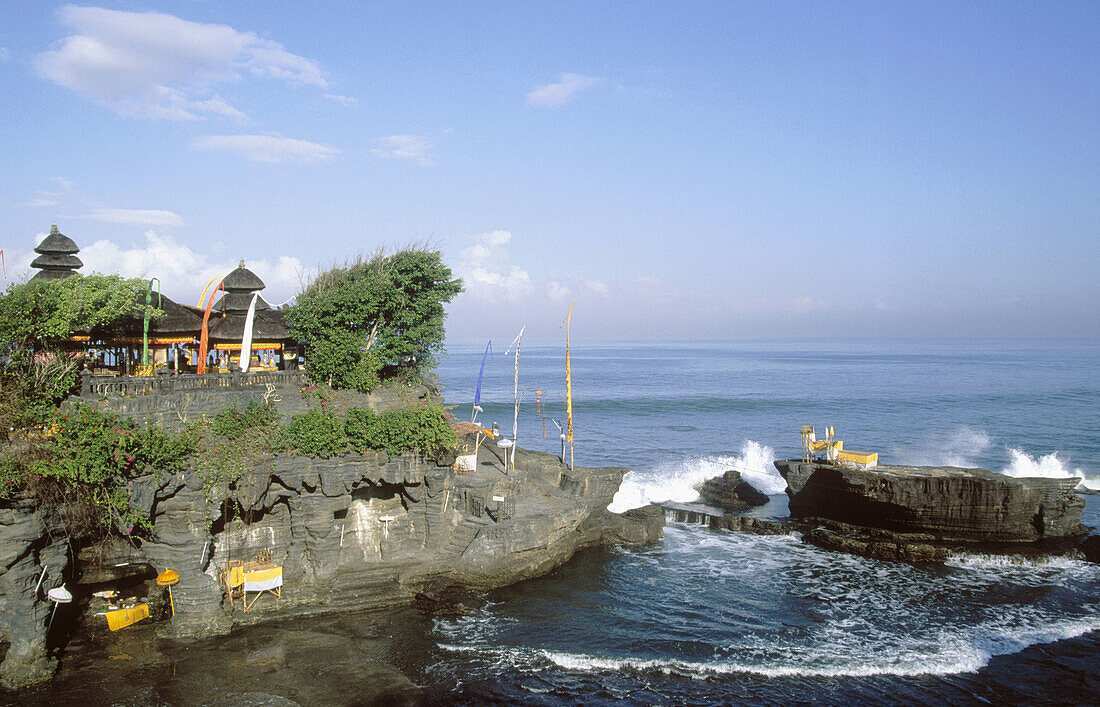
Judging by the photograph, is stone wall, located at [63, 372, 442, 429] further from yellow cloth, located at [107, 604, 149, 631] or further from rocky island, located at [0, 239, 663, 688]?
yellow cloth, located at [107, 604, 149, 631]

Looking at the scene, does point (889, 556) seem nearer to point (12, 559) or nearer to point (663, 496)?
point (663, 496)

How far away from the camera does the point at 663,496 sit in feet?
123

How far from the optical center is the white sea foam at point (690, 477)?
3725 cm

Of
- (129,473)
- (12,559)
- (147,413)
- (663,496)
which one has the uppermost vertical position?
(147,413)

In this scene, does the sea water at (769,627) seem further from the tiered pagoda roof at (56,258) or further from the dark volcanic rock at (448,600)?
the tiered pagoda roof at (56,258)

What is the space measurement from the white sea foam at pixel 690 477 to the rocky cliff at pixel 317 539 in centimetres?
1243

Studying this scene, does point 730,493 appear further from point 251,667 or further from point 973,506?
point 251,667

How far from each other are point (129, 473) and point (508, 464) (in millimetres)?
14454

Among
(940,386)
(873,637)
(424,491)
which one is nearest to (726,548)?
(873,637)

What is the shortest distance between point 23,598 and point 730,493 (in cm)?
3085

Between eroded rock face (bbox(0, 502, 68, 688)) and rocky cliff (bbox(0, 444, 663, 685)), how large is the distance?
0.08 feet

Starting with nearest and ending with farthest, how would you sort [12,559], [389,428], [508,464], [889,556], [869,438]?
1. [12,559]
2. [389,428]
3. [889,556]
4. [508,464]
5. [869,438]

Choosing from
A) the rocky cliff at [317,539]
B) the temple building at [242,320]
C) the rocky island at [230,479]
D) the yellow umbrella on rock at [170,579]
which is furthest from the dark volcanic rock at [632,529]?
the yellow umbrella on rock at [170,579]

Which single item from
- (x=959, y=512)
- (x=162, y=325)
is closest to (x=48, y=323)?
(x=162, y=325)
